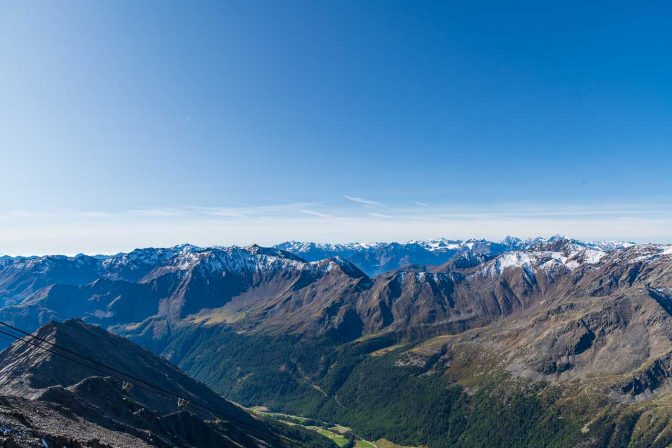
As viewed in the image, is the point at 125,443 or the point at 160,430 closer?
the point at 125,443

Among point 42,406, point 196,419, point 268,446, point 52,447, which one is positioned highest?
point 52,447

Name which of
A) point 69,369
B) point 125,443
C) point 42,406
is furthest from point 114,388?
point 69,369

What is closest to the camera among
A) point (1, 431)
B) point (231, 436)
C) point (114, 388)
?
point (1, 431)

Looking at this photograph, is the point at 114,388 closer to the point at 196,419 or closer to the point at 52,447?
the point at 196,419

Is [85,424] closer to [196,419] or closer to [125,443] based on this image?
[125,443]

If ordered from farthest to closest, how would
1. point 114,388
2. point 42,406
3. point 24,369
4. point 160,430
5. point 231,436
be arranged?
point 24,369 → point 231,436 → point 114,388 → point 160,430 → point 42,406

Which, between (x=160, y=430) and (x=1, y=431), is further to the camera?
(x=160, y=430)

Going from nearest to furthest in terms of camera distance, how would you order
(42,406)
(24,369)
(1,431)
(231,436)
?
1. (1,431)
2. (42,406)
3. (231,436)
4. (24,369)

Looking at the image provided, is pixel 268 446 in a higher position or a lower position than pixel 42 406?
lower

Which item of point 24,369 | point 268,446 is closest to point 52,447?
point 268,446
